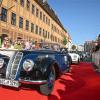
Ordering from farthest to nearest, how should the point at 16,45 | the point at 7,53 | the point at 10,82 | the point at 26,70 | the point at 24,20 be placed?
the point at 24,20 → the point at 16,45 → the point at 7,53 → the point at 26,70 → the point at 10,82

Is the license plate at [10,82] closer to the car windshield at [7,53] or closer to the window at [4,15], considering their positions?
the car windshield at [7,53]

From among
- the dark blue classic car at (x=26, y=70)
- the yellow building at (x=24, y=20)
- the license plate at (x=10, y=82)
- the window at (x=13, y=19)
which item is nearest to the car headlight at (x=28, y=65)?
the dark blue classic car at (x=26, y=70)

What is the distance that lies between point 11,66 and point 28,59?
57 centimetres

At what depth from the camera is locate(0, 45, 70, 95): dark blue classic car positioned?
298 inches

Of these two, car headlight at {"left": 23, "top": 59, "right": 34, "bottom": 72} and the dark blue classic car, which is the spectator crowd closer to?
the dark blue classic car

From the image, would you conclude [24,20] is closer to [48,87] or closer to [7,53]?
[7,53]

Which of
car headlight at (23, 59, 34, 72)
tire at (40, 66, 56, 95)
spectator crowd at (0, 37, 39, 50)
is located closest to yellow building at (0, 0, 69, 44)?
spectator crowd at (0, 37, 39, 50)

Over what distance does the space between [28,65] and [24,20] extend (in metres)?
23.4

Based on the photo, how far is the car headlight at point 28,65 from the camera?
7676mm

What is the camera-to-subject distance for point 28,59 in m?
7.88

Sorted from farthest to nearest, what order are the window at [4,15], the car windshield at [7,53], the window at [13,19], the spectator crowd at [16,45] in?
1. the window at [13,19]
2. the window at [4,15]
3. the spectator crowd at [16,45]
4. the car windshield at [7,53]

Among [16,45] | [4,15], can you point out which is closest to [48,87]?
[16,45]

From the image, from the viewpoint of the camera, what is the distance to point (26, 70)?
25.2ft

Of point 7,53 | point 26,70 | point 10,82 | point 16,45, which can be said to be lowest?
Result: point 10,82
